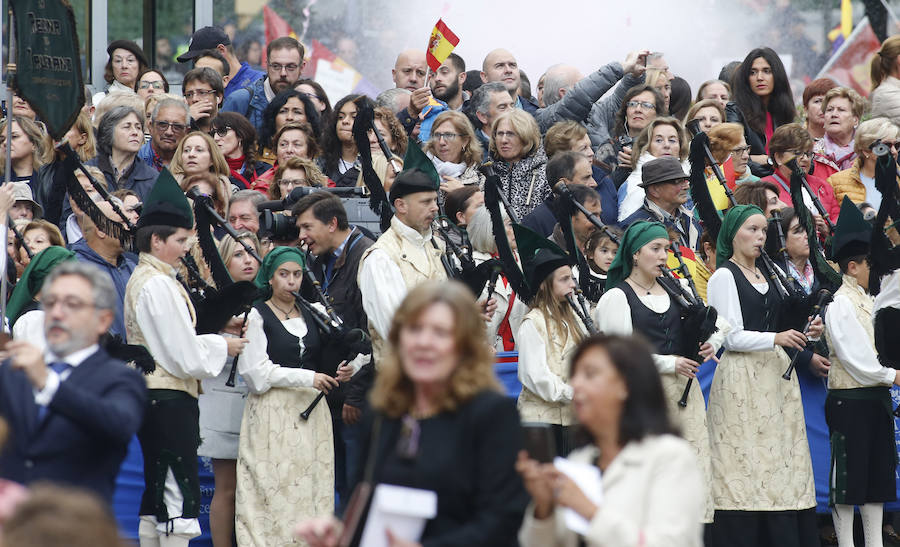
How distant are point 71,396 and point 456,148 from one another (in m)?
6.10

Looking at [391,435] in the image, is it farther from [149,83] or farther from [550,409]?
[149,83]

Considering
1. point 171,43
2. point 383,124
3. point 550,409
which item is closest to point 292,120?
point 383,124

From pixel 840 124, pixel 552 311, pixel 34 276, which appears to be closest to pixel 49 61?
pixel 34 276

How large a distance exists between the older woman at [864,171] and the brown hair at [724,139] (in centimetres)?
83

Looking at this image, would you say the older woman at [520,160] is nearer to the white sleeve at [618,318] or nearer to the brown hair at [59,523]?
the white sleeve at [618,318]

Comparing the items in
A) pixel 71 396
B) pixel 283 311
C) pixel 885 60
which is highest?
pixel 885 60

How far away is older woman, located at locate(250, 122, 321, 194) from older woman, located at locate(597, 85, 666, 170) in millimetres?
2483

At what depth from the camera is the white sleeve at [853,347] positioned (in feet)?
28.7

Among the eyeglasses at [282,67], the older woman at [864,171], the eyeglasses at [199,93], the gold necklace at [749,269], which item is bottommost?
the gold necklace at [749,269]

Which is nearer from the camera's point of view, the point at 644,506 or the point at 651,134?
the point at 644,506

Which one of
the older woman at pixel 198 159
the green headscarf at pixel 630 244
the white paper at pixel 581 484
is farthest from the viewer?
the older woman at pixel 198 159

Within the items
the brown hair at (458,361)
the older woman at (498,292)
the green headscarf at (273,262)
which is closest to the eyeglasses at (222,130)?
the older woman at (498,292)

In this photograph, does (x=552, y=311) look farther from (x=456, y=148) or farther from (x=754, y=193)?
(x=456, y=148)

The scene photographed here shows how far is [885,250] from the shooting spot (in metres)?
8.60
